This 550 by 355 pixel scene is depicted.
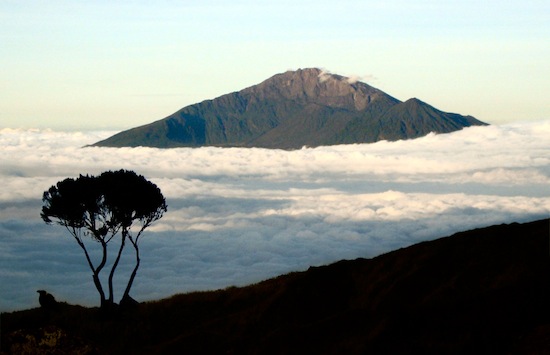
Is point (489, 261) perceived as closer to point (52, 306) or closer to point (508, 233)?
point (508, 233)

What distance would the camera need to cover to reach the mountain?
156 feet

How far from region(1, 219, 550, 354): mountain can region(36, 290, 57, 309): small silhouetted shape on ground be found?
911 mm

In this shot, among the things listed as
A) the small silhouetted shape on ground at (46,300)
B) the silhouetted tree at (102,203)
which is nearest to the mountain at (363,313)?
the small silhouetted shape on ground at (46,300)

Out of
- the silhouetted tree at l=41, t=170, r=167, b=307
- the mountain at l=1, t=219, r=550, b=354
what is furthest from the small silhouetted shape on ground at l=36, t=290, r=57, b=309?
the silhouetted tree at l=41, t=170, r=167, b=307

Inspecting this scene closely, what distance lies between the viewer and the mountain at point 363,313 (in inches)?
1876

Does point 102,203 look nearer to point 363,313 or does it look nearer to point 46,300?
point 46,300

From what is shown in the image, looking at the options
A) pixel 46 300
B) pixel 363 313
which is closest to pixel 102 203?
pixel 46 300

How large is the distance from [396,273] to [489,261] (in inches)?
320

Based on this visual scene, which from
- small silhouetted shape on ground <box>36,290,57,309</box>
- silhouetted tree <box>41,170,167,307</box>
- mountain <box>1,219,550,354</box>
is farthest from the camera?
silhouetted tree <box>41,170,167,307</box>

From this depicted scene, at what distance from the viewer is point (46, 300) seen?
238ft

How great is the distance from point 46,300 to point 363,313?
31.2 metres

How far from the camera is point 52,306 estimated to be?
241 ft

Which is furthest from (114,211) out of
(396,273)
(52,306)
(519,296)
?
(519,296)

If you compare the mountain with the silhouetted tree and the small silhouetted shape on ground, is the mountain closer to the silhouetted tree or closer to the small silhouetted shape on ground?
the small silhouetted shape on ground
